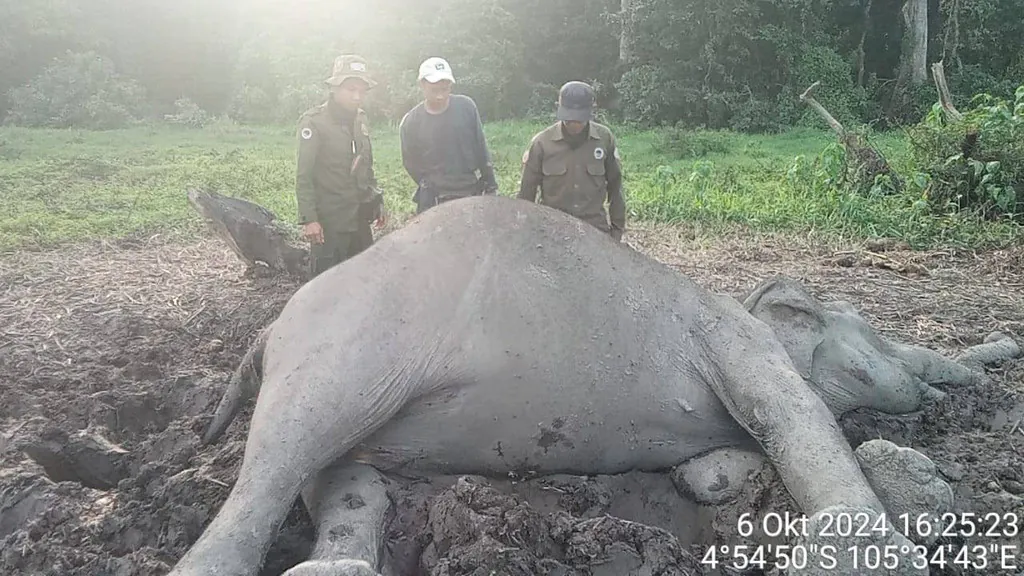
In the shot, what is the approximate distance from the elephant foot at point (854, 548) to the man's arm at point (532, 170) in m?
3.36

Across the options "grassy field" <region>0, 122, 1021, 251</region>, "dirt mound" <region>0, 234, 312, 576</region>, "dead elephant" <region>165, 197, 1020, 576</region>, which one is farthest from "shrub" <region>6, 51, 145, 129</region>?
"dead elephant" <region>165, 197, 1020, 576</region>

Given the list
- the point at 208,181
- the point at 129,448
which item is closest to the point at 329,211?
the point at 129,448

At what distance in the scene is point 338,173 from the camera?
5473 millimetres

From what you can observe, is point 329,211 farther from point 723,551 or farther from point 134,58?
point 134,58

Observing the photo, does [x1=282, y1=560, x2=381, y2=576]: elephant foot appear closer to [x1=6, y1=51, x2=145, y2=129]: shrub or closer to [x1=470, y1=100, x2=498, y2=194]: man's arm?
[x1=470, y1=100, x2=498, y2=194]: man's arm

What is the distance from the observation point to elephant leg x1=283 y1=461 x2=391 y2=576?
240 cm

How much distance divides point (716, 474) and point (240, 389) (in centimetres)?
165

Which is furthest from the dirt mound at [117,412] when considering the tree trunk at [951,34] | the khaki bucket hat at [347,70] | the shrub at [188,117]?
the tree trunk at [951,34]

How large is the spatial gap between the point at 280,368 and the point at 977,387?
2914 mm

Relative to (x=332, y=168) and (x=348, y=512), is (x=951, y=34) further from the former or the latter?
(x=348, y=512)

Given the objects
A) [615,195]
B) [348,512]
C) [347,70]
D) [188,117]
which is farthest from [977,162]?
[188,117]

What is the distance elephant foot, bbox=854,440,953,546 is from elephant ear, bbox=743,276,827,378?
1.95 ft

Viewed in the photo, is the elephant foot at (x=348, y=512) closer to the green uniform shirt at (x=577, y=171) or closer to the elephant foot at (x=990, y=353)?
the elephant foot at (x=990, y=353)

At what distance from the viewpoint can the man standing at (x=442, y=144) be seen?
548cm
